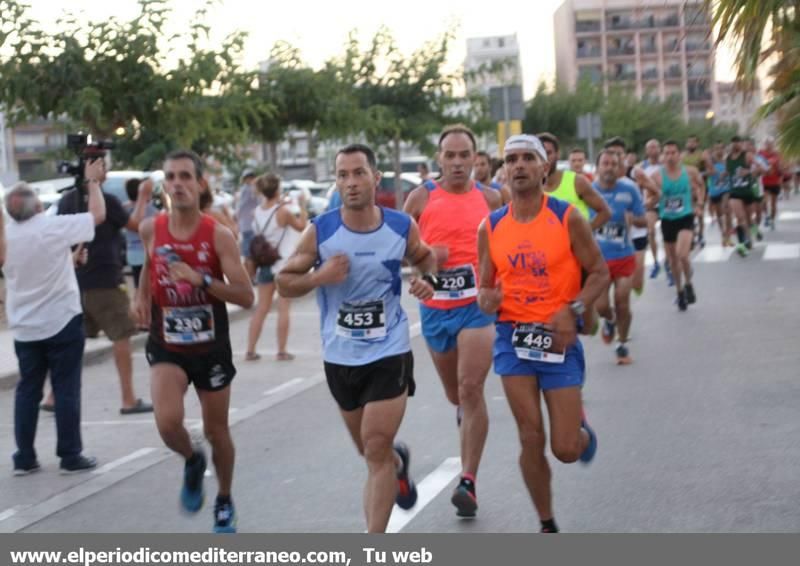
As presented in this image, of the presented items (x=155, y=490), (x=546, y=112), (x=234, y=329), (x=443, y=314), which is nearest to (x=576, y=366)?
(x=443, y=314)

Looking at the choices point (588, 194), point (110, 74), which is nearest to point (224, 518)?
point (588, 194)

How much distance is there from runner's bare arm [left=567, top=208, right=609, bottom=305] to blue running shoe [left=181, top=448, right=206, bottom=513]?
201 centimetres

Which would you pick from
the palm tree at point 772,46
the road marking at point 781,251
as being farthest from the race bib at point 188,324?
the road marking at point 781,251

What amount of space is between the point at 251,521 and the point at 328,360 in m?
1.37

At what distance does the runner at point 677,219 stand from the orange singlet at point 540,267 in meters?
10.4

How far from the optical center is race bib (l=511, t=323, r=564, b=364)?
6696mm

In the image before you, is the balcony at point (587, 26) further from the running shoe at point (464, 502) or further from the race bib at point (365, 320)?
the race bib at point (365, 320)

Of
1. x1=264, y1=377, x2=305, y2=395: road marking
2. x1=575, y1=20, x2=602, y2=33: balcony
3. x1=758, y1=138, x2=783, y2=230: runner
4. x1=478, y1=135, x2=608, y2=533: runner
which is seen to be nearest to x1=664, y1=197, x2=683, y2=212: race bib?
x1=264, y1=377, x2=305, y2=395: road marking

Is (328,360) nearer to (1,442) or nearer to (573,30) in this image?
(1,442)

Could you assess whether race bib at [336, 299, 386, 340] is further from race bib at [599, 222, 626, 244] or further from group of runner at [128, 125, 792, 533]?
race bib at [599, 222, 626, 244]

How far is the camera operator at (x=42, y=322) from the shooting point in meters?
9.34

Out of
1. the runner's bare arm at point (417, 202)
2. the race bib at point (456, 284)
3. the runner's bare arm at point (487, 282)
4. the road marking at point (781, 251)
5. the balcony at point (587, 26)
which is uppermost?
the balcony at point (587, 26)

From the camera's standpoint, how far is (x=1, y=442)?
1077cm
